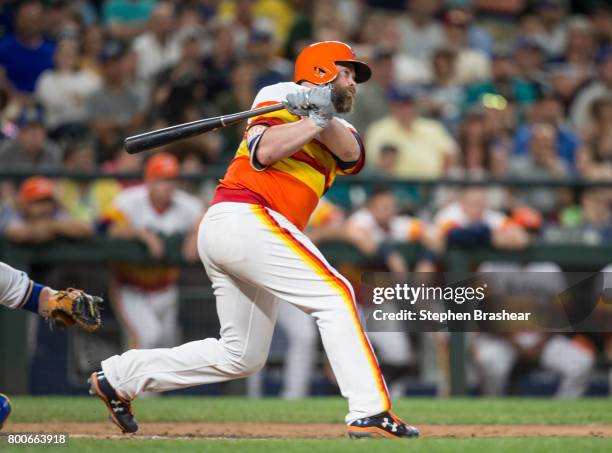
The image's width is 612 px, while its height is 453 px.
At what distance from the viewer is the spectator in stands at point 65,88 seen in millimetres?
10578

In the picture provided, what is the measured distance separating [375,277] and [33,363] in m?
2.75

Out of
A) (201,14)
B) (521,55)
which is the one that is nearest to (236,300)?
(201,14)

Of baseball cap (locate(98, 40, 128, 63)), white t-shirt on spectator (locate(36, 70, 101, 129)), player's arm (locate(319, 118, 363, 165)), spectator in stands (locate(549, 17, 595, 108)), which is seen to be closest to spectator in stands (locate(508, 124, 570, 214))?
spectator in stands (locate(549, 17, 595, 108))

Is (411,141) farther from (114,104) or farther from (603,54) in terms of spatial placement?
(603,54)

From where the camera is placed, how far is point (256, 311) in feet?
17.9

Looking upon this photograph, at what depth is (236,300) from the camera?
5430 mm

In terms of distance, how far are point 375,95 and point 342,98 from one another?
20.1 feet

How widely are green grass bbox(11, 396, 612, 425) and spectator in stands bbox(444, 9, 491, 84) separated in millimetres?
4826

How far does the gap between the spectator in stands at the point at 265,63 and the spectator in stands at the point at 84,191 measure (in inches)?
82.4

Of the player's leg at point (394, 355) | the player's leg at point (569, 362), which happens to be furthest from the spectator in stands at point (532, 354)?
the player's leg at point (394, 355)

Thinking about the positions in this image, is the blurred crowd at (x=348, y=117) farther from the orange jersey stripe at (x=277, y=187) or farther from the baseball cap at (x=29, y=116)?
the orange jersey stripe at (x=277, y=187)

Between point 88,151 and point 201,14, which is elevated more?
point 201,14

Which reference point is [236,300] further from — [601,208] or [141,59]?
[141,59]

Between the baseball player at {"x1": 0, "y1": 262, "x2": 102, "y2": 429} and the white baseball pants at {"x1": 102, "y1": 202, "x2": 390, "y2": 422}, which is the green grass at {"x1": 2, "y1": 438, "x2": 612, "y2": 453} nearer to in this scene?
the white baseball pants at {"x1": 102, "y1": 202, "x2": 390, "y2": 422}
